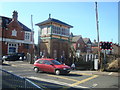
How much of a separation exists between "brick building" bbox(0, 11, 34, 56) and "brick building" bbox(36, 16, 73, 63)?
23.7ft

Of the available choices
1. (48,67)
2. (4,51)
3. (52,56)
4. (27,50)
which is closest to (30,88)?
(48,67)

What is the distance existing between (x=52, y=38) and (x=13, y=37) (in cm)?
1124

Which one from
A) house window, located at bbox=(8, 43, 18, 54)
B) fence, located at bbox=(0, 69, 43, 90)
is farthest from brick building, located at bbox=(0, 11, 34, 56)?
fence, located at bbox=(0, 69, 43, 90)

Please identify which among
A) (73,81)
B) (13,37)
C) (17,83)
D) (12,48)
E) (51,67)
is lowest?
(73,81)

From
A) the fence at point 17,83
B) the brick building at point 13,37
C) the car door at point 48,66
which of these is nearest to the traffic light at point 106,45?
the car door at point 48,66

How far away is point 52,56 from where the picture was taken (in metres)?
25.3

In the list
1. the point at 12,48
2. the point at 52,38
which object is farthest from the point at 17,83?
the point at 12,48

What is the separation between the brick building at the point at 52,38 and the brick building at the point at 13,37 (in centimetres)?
723

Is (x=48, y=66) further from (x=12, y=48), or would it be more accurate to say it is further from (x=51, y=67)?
(x=12, y=48)

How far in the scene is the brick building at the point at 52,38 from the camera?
25.2 m

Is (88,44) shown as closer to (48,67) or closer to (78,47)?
(78,47)

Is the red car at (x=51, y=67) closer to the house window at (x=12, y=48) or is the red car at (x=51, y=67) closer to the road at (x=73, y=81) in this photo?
the road at (x=73, y=81)

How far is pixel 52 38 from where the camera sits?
82.8 feet

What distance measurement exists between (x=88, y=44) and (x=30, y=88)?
189ft
